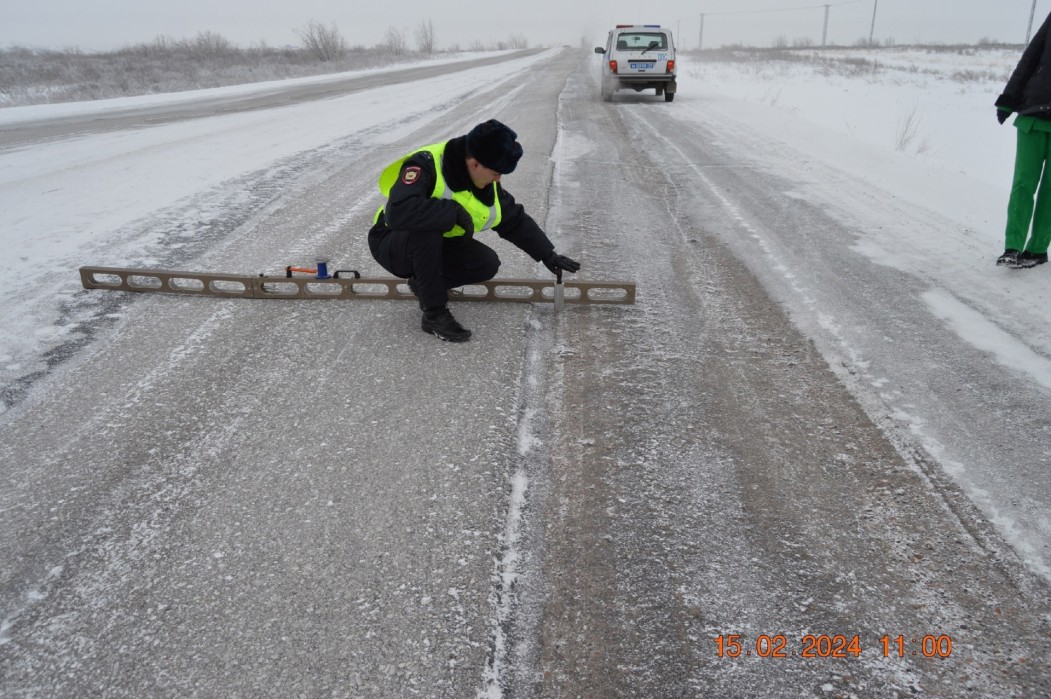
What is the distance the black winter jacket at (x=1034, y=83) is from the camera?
4.38m

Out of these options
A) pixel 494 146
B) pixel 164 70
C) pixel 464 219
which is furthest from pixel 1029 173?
pixel 164 70

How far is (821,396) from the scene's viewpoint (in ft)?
9.98

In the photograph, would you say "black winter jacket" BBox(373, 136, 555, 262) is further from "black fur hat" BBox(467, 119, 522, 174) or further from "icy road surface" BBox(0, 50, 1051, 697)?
"icy road surface" BBox(0, 50, 1051, 697)

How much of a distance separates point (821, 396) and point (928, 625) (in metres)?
1.30

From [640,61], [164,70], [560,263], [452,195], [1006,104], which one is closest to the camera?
[452,195]

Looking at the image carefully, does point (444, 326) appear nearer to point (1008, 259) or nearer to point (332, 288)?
point (332, 288)

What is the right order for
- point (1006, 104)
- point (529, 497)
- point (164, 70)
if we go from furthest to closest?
point (164, 70), point (1006, 104), point (529, 497)

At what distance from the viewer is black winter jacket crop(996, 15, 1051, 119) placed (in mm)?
4375

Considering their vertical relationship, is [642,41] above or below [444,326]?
above

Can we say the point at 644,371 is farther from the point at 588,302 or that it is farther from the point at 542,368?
the point at 588,302

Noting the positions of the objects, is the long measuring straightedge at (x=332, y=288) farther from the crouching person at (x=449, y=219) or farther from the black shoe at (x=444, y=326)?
the black shoe at (x=444, y=326)

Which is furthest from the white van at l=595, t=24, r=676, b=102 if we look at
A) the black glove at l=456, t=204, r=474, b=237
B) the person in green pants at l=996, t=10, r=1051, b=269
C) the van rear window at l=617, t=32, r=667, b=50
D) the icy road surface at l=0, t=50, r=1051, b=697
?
the black glove at l=456, t=204, r=474, b=237

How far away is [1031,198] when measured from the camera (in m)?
4.56

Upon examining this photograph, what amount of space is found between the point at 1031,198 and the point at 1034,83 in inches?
29.5
